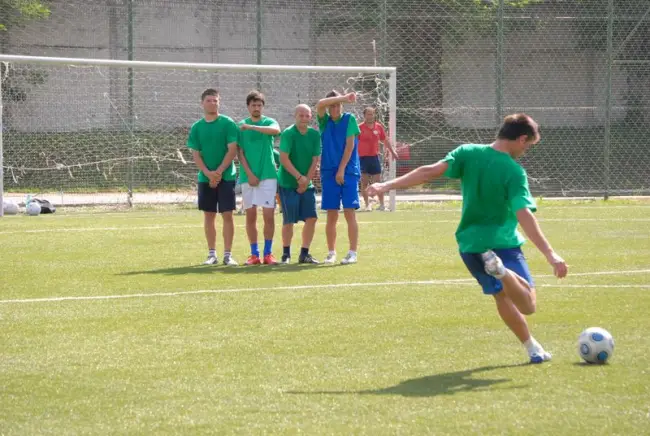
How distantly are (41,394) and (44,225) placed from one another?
11756 millimetres

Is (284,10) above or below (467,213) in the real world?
above

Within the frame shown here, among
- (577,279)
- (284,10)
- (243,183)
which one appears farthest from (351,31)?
(577,279)

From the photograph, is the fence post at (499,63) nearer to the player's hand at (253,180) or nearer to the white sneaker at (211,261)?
the player's hand at (253,180)

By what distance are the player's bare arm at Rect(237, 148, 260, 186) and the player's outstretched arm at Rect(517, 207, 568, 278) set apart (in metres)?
6.27

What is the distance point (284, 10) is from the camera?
27.3 m

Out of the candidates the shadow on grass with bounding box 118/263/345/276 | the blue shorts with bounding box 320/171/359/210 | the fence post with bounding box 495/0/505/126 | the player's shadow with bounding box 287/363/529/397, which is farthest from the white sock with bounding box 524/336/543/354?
the fence post with bounding box 495/0/505/126

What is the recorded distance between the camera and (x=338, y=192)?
12711 mm

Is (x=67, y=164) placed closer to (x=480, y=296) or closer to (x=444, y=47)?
(x=444, y=47)

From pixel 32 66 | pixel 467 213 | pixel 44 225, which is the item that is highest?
pixel 32 66

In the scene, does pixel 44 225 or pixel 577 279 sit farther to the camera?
pixel 44 225

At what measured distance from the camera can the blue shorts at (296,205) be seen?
12.7 meters

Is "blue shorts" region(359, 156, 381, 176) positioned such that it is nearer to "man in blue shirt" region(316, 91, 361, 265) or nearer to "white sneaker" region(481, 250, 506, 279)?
"man in blue shirt" region(316, 91, 361, 265)

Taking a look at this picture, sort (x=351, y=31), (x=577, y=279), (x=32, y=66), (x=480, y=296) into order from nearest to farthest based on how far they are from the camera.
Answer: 1. (x=480, y=296)
2. (x=577, y=279)
3. (x=32, y=66)
4. (x=351, y=31)

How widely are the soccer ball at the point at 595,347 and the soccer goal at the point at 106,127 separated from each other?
14387 mm
